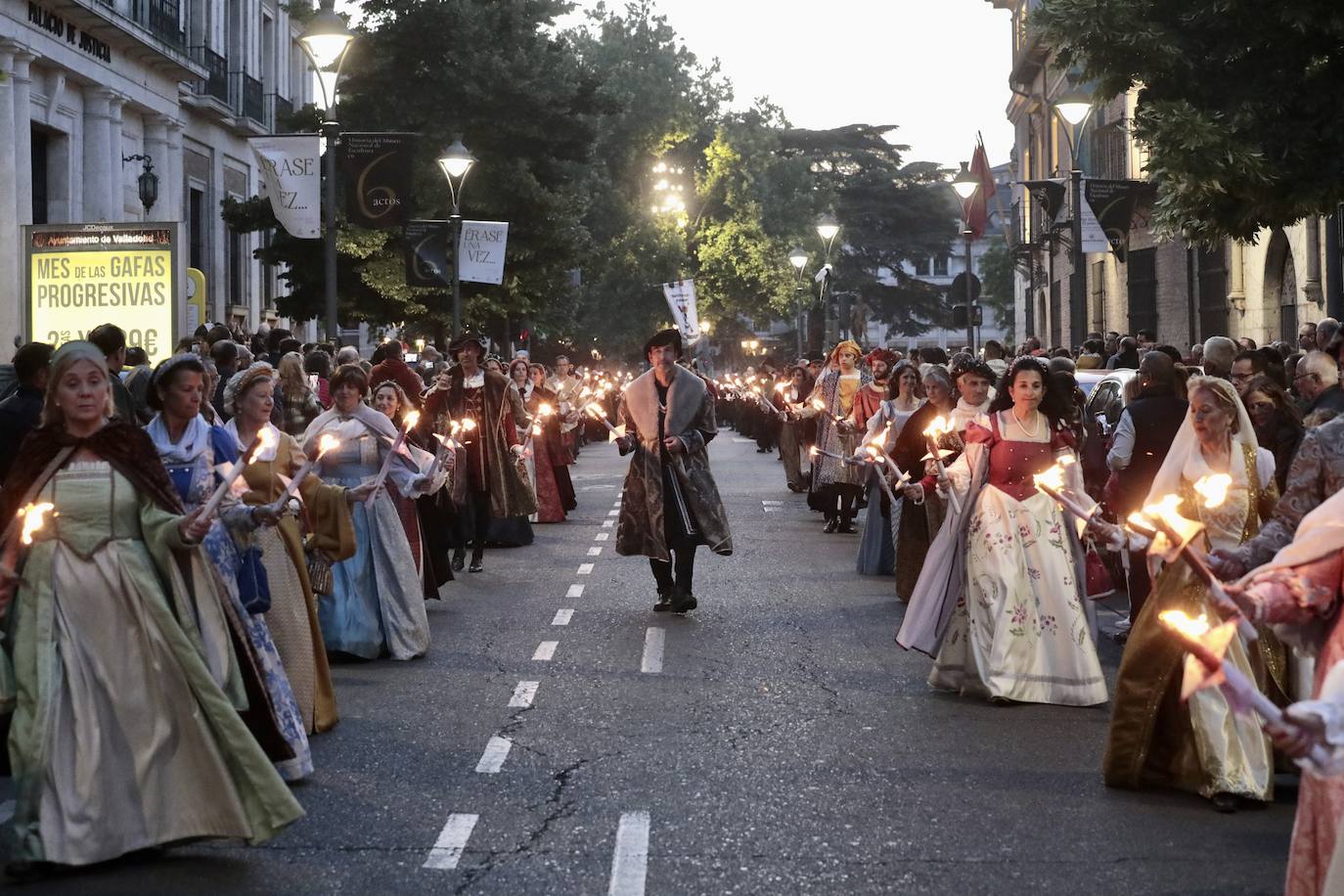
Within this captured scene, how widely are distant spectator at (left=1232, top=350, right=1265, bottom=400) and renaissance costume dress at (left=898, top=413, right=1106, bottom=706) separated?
263cm

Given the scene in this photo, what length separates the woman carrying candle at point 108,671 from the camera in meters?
6.18

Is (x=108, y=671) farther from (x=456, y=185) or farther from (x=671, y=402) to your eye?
(x=456, y=185)

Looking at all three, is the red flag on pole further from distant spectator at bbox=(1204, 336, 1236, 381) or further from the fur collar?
the fur collar

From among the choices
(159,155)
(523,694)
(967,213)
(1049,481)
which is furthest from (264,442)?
(159,155)

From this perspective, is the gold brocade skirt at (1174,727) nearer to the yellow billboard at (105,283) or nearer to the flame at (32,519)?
the flame at (32,519)

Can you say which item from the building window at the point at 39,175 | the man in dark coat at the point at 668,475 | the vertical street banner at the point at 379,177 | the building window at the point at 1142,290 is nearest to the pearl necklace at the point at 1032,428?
the man in dark coat at the point at 668,475

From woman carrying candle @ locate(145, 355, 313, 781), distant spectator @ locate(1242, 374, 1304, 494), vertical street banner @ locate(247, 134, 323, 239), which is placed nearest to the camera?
woman carrying candle @ locate(145, 355, 313, 781)

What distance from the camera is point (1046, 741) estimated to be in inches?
337

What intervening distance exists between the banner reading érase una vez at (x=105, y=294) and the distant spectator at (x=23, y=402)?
32.2ft

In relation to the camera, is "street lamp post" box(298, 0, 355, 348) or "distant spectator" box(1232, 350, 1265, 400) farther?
"street lamp post" box(298, 0, 355, 348)

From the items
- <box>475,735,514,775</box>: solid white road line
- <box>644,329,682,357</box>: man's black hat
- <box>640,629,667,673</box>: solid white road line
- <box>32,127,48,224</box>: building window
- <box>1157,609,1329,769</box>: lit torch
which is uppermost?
<box>32,127,48,224</box>: building window

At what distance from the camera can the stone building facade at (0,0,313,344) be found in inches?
1196

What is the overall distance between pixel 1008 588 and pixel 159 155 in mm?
32267

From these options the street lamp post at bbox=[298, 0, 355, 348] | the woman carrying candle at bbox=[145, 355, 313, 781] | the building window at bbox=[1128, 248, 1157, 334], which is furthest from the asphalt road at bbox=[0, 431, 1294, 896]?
the building window at bbox=[1128, 248, 1157, 334]
